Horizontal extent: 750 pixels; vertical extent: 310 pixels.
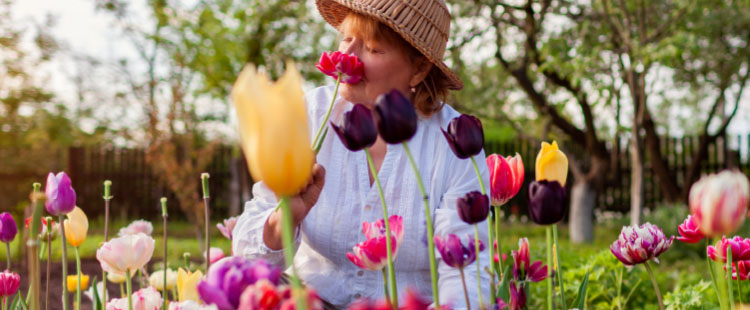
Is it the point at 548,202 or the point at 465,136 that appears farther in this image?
the point at 465,136

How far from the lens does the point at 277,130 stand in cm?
48

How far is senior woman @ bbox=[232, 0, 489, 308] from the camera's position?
1.48 m

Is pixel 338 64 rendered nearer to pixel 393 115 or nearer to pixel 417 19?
pixel 417 19

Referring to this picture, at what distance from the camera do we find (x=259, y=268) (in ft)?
1.90

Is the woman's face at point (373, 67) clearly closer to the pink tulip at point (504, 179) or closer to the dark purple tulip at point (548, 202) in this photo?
the pink tulip at point (504, 179)

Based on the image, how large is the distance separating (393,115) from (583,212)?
769 centimetres

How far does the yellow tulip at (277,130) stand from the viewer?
485 mm

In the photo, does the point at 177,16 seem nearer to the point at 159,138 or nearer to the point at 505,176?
the point at 159,138

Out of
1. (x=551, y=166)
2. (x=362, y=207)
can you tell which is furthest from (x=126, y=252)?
(x=551, y=166)

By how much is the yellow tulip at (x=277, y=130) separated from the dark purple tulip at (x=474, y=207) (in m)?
0.33

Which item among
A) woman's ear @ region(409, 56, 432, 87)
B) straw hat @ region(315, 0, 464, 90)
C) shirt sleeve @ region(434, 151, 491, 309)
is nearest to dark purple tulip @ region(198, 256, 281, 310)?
shirt sleeve @ region(434, 151, 491, 309)

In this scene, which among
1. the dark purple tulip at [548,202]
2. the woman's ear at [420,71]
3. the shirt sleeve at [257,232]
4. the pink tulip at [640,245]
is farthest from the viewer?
the woman's ear at [420,71]

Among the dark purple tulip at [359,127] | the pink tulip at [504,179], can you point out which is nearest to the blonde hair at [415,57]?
the pink tulip at [504,179]

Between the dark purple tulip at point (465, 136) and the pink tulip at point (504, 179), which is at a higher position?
the dark purple tulip at point (465, 136)
